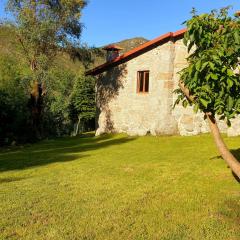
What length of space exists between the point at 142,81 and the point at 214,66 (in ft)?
60.9

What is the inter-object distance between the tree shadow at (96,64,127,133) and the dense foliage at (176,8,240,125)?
18830mm

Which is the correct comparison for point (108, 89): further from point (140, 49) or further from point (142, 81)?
point (140, 49)

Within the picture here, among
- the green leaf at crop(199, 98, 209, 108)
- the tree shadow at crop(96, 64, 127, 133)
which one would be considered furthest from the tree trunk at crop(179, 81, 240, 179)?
the tree shadow at crop(96, 64, 127, 133)

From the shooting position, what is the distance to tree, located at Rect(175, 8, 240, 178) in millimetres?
6855

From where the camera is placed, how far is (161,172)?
1248 cm

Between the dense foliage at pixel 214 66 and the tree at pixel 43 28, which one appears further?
the tree at pixel 43 28

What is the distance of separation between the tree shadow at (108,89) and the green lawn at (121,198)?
11073 mm

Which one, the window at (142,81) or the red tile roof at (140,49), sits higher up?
the red tile roof at (140,49)

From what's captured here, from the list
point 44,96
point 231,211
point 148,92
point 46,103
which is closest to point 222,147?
point 231,211

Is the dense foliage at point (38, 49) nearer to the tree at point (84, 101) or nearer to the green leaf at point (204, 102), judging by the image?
the tree at point (84, 101)

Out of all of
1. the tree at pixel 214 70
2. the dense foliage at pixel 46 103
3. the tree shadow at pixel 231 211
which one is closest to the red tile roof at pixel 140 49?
the dense foliage at pixel 46 103

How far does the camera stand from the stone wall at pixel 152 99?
77.3 ft

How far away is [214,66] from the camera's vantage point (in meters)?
6.83

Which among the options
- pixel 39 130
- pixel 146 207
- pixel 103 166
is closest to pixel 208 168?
pixel 103 166
